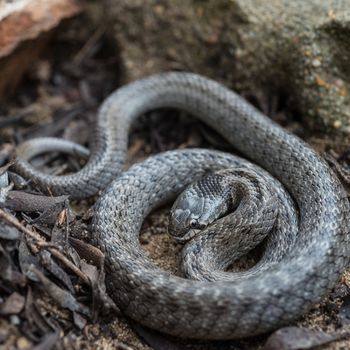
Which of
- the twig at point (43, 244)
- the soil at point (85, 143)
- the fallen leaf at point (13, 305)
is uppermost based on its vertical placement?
the twig at point (43, 244)

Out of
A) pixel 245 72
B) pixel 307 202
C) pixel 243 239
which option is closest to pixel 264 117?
pixel 245 72

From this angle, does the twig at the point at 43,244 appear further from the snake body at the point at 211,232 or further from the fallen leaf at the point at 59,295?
the snake body at the point at 211,232

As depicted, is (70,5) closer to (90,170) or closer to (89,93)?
(89,93)

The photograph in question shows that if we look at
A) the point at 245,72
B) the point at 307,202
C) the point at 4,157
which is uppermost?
the point at 245,72

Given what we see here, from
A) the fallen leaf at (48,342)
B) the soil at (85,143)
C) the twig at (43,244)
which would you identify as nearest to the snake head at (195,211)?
the soil at (85,143)

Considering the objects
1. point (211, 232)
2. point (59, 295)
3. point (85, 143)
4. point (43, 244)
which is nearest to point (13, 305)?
point (59, 295)

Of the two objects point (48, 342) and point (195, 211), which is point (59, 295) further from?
point (195, 211)
